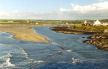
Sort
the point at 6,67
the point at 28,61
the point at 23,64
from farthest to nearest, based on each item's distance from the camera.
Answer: the point at 28,61 < the point at 23,64 < the point at 6,67

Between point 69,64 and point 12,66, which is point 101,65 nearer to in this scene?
point 69,64

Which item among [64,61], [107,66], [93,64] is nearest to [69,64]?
[64,61]

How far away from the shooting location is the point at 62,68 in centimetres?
2456

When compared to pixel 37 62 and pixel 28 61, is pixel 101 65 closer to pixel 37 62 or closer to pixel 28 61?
pixel 37 62

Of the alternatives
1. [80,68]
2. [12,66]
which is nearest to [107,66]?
[80,68]

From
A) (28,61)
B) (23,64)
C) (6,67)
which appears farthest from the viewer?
(28,61)

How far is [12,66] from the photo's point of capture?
2484 centimetres

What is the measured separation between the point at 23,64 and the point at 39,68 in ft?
11.7

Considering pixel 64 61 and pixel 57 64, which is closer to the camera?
pixel 57 64

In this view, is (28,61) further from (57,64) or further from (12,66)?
(57,64)

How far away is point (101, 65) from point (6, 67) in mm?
16438

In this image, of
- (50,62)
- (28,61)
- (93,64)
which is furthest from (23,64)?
(93,64)

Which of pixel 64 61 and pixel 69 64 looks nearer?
pixel 69 64

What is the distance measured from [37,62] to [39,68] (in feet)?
10.4
